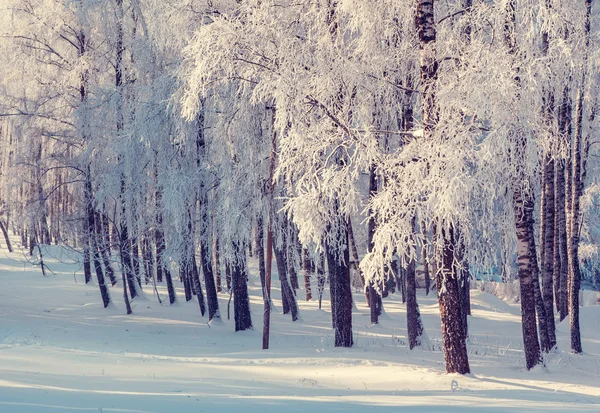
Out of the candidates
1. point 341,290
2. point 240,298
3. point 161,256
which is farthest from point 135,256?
point 341,290

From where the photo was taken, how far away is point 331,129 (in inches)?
415

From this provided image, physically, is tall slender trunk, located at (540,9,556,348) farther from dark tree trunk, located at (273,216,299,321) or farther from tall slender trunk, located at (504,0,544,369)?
dark tree trunk, located at (273,216,299,321)

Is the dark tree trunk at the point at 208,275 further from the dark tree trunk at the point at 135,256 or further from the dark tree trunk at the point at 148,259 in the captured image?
the dark tree trunk at the point at 148,259

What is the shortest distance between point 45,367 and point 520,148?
7825 millimetres

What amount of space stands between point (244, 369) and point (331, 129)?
425 centimetres

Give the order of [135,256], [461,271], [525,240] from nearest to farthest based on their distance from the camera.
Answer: [525,240] < [461,271] < [135,256]

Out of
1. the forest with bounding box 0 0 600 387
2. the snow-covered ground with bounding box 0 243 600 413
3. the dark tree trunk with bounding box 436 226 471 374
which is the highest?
the forest with bounding box 0 0 600 387

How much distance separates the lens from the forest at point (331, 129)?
363 inches

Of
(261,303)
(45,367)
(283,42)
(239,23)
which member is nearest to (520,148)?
(283,42)

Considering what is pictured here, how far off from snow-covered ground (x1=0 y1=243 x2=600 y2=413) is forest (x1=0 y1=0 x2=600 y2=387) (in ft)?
2.58

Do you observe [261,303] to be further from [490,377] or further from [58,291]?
[490,377]

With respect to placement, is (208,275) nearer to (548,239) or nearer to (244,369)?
(244,369)

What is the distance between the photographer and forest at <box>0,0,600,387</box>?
30.2ft

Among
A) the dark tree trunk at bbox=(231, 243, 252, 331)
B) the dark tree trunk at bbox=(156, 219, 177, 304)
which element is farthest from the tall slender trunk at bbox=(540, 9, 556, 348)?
the dark tree trunk at bbox=(156, 219, 177, 304)
